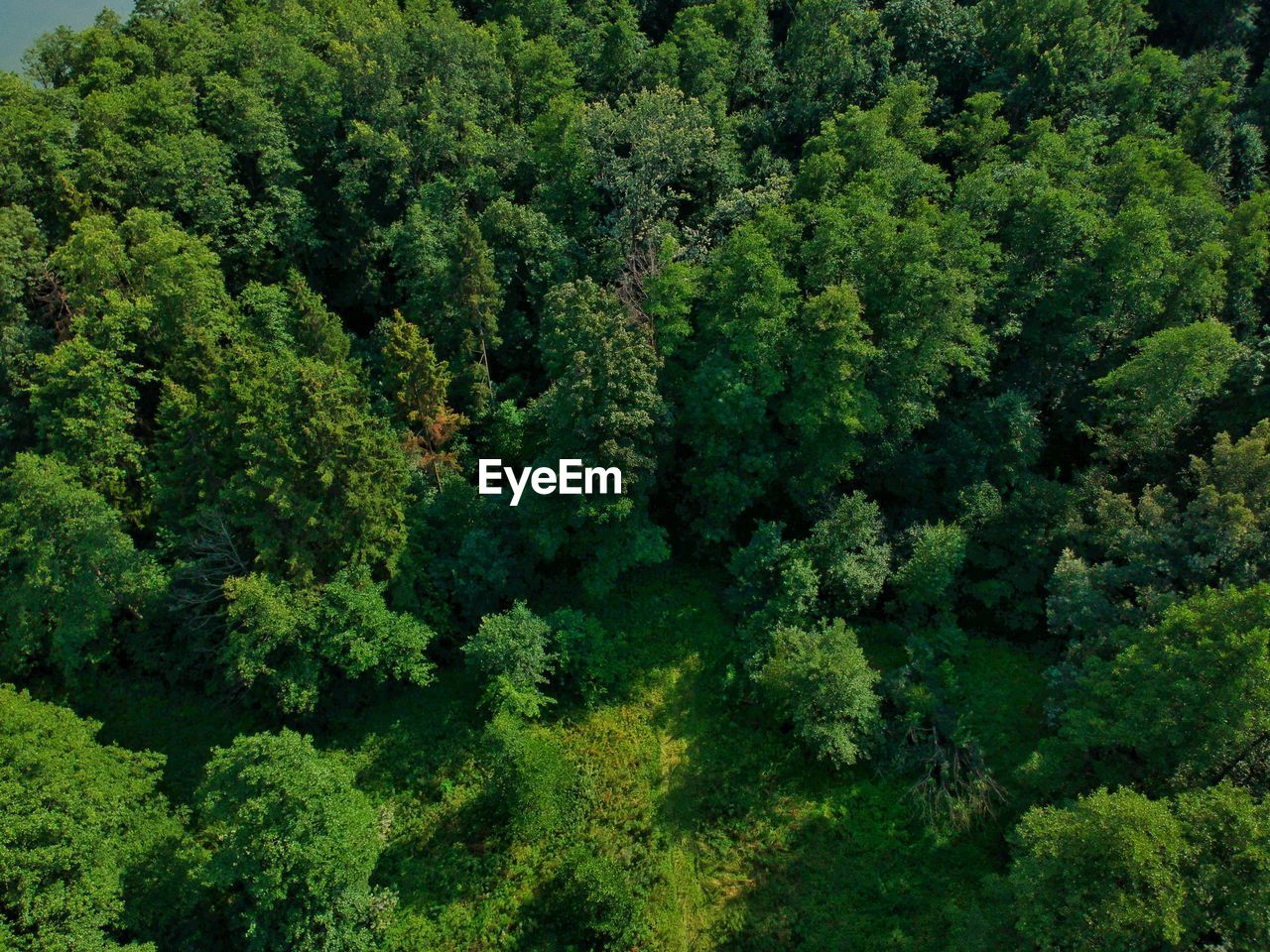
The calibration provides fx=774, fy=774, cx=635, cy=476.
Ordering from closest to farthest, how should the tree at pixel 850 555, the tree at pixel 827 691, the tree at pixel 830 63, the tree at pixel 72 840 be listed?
1. the tree at pixel 72 840
2. the tree at pixel 827 691
3. the tree at pixel 850 555
4. the tree at pixel 830 63

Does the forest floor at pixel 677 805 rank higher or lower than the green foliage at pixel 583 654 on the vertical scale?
lower

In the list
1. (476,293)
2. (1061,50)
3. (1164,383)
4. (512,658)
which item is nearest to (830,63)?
(1061,50)

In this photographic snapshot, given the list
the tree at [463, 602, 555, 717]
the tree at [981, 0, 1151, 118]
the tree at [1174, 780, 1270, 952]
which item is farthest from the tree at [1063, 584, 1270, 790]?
the tree at [981, 0, 1151, 118]

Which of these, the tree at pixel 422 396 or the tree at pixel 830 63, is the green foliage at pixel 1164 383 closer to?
the tree at pixel 830 63

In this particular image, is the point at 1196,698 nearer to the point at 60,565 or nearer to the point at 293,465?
the point at 293,465

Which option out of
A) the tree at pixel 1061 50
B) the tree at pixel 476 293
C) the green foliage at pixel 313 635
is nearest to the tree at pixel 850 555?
the green foliage at pixel 313 635

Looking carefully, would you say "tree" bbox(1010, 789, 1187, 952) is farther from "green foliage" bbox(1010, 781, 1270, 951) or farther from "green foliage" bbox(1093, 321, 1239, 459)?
"green foliage" bbox(1093, 321, 1239, 459)
